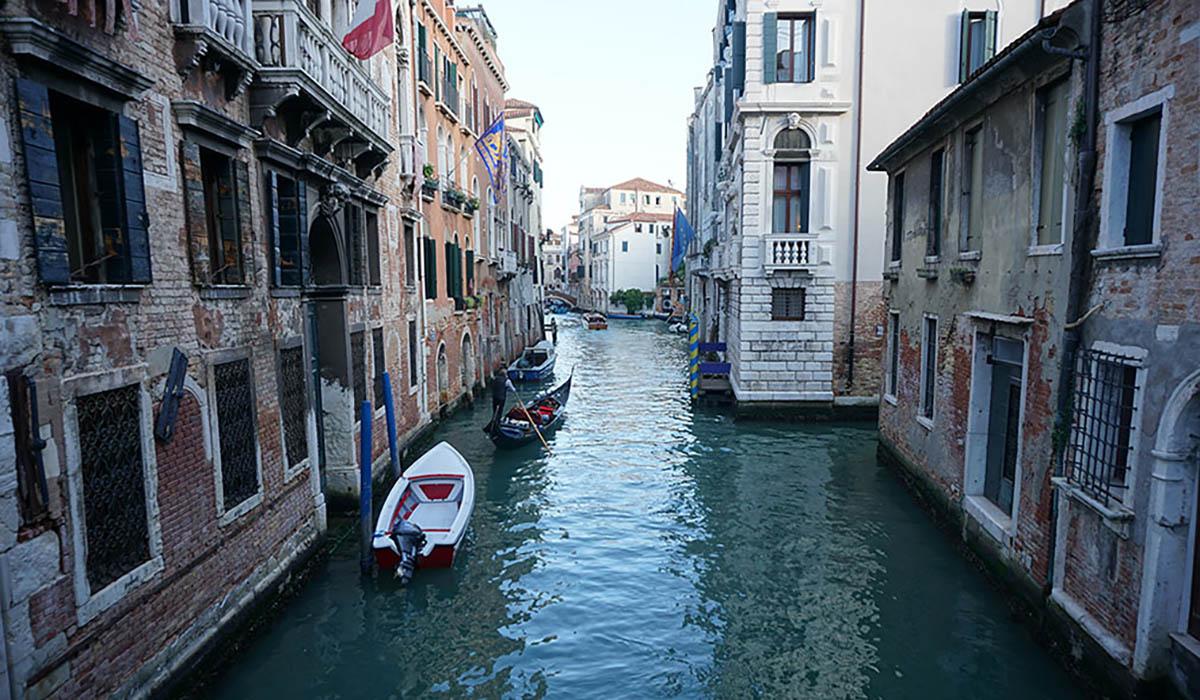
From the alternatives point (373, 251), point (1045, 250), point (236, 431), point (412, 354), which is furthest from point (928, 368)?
point (412, 354)

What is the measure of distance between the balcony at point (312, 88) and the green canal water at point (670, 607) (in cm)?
545

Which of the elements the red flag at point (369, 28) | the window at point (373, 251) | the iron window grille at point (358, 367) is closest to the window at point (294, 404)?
the iron window grille at point (358, 367)

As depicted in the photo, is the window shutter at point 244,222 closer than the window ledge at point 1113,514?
No

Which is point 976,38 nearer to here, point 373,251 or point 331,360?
point 373,251

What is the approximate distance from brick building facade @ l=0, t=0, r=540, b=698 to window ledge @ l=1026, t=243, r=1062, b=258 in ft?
25.0

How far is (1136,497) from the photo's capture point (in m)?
5.23

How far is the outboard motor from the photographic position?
829cm

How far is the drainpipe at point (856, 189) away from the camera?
52.5 ft

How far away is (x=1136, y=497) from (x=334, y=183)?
9.37 meters

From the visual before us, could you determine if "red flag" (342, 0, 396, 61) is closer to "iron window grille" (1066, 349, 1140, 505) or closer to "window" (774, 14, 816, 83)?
"iron window grille" (1066, 349, 1140, 505)

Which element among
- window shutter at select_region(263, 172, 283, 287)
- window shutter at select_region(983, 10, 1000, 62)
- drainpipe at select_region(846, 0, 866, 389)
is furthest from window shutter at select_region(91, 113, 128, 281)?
window shutter at select_region(983, 10, 1000, 62)

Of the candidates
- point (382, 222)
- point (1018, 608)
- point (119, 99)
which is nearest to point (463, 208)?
point (382, 222)

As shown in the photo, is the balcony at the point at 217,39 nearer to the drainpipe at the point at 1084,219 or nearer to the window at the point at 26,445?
the window at the point at 26,445

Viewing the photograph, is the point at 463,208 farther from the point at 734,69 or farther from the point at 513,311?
the point at 513,311
